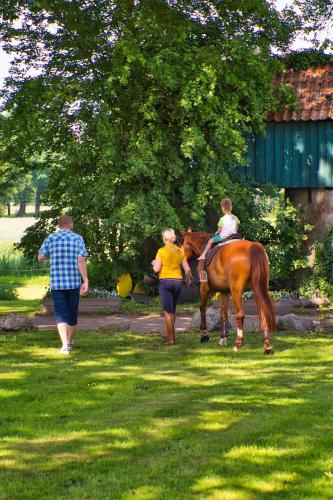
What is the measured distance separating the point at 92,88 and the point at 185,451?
16.9 m

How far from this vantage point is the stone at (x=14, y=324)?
1848cm

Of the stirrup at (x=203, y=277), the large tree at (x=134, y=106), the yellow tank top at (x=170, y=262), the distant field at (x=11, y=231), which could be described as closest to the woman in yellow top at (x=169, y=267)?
the yellow tank top at (x=170, y=262)

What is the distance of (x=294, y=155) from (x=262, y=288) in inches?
500

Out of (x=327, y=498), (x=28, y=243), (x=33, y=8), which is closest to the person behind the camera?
(x=327, y=498)

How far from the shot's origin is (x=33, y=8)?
24125 millimetres

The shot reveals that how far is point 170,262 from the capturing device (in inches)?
643

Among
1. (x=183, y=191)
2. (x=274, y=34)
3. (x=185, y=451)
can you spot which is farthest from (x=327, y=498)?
(x=274, y=34)

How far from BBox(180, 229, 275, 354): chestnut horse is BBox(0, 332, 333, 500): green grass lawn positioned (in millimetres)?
617

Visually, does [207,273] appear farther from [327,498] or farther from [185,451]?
[327,498]

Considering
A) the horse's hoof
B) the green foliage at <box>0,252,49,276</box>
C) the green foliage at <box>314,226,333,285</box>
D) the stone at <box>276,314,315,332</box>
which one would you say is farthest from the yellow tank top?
the green foliage at <box>0,252,49,276</box>

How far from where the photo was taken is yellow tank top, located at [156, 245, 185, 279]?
1631 centimetres

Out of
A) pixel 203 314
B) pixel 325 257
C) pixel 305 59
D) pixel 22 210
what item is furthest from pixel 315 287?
pixel 22 210

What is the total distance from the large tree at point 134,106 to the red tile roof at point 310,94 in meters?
0.97

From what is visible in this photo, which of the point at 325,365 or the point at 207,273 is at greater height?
the point at 207,273
